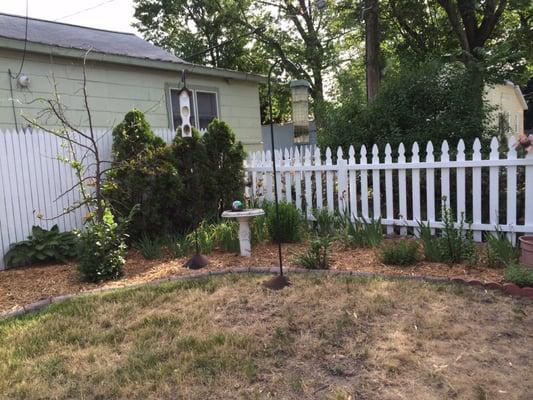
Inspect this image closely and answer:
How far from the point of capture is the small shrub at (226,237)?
5.54 meters

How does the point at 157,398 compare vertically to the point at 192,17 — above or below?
below

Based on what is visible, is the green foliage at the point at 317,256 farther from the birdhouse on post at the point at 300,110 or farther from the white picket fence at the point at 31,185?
the white picket fence at the point at 31,185

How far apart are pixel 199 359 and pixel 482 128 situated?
5.28 meters

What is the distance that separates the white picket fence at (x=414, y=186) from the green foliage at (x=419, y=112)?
0.41 m

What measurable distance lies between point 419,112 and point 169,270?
420 cm

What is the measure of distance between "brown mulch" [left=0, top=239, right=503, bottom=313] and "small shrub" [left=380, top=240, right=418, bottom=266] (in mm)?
76

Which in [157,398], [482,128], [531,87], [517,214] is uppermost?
[531,87]

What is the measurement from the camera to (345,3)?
12266 mm

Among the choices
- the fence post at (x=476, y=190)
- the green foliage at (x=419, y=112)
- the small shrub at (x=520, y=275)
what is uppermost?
the green foliage at (x=419, y=112)

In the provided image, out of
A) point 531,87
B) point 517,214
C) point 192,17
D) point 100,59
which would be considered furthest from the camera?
point 531,87

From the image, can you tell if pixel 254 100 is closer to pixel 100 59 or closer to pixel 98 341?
pixel 100 59

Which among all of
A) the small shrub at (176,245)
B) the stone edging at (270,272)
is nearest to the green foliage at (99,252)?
the stone edging at (270,272)

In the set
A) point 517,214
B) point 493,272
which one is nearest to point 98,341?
point 493,272

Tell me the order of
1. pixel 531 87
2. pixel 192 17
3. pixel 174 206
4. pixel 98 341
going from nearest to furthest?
pixel 98 341, pixel 174 206, pixel 192 17, pixel 531 87
